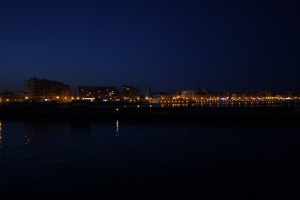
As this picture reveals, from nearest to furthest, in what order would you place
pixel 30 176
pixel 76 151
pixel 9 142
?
pixel 30 176
pixel 76 151
pixel 9 142

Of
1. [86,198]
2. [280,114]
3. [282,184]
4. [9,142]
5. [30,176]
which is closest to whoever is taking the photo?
[86,198]

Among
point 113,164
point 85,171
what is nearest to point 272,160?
point 113,164

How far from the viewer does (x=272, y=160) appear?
52.6ft

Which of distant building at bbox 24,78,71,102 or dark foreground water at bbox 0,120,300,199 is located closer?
dark foreground water at bbox 0,120,300,199

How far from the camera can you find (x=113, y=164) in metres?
15.2

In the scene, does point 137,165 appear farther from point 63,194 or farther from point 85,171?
point 63,194

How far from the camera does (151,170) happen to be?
14.0 meters

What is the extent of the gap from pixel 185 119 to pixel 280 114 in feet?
39.5

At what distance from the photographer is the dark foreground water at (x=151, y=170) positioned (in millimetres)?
10961

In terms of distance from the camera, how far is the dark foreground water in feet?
36.0

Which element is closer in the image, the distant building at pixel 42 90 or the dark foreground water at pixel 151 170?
the dark foreground water at pixel 151 170

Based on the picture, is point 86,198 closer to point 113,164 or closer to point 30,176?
point 30,176

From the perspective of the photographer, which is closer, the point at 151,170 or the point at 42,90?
the point at 151,170

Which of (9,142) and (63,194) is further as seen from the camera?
(9,142)
